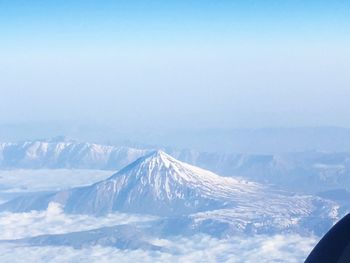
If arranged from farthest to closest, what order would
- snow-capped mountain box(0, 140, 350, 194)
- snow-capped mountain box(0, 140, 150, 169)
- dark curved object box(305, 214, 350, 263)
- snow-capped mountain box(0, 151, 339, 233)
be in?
1. snow-capped mountain box(0, 140, 150, 169)
2. snow-capped mountain box(0, 140, 350, 194)
3. snow-capped mountain box(0, 151, 339, 233)
4. dark curved object box(305, 214, 350, 263)

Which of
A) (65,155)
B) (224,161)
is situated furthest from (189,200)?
(65,155)

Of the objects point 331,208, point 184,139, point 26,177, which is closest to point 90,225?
point 331,208

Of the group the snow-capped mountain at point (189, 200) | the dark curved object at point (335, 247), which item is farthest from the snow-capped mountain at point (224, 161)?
the dark curved object at point (335, 247)

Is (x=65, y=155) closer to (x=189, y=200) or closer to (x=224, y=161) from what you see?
(x=224, y=161)

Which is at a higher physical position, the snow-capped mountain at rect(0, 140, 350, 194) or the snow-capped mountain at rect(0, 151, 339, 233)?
the snow-capped mountain at rect(0, 140, 350, 194)

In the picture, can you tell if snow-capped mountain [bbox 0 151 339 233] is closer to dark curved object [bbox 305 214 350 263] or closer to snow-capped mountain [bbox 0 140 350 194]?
snow-capped mountain [bbox 0 140 350 194]

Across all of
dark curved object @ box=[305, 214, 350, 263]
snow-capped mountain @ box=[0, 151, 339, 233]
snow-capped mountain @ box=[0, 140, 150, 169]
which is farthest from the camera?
snow-capped mountain @ box=[0, 140, 150, 169]

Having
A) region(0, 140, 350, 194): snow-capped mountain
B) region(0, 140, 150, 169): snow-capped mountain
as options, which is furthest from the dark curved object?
region(0, 140, 150, 169): snow-capped mountain

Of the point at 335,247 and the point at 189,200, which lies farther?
the point at 189,200
